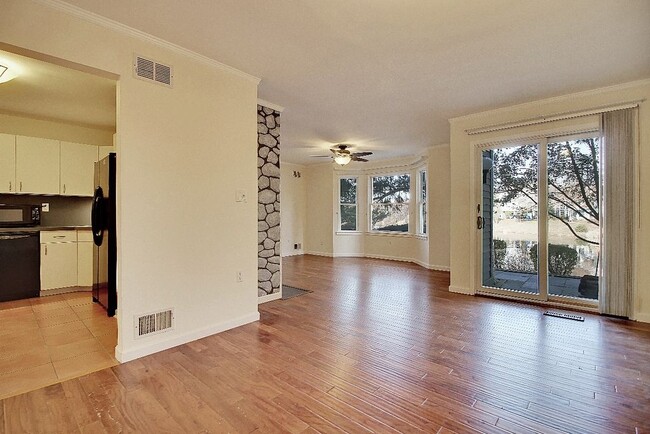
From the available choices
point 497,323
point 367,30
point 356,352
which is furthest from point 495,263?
point 367,30

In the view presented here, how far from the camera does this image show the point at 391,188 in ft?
26.5

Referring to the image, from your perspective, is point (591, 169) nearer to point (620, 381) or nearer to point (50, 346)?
point (620, 381)

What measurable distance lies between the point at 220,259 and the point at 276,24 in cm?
216

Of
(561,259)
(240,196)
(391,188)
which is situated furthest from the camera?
(391,188)

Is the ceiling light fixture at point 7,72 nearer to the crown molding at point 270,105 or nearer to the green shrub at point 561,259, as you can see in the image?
the crown molding at point 270,105

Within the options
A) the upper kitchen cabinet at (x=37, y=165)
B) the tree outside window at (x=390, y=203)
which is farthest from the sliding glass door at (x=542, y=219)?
the upper kitchen cabinet at (x=37, y=165)

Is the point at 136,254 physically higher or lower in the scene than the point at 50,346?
higher

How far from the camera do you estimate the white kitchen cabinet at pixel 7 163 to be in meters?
4.17

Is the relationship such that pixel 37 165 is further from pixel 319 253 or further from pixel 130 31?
pixel 319 253

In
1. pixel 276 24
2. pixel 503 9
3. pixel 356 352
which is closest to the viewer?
pixel 503 9

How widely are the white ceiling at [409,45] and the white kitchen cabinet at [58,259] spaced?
3596 mm

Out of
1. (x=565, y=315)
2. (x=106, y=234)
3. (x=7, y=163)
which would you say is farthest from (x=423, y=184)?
(x=7, y=163)

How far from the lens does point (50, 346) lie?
2.72 meters

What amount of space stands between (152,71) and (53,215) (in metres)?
3.84
